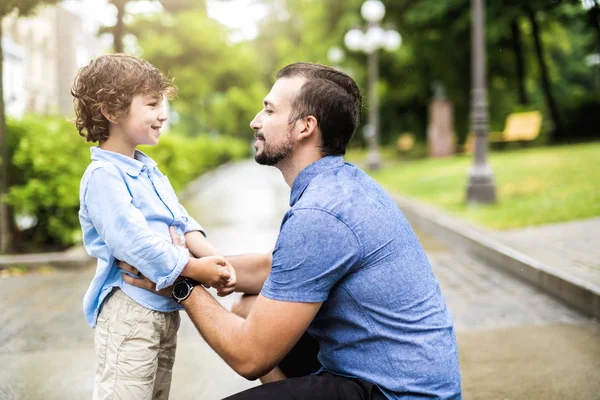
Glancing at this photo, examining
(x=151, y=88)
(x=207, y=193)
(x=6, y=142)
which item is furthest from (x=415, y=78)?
(x=151, y=88)

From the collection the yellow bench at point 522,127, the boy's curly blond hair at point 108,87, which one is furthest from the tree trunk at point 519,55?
the boy's curly blond hair at point 108,87

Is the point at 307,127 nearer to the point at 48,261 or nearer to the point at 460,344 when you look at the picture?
the point at 460,344

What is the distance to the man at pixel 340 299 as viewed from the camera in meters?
2.11

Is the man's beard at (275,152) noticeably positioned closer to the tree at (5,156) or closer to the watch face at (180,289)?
the watch face at (180,289)

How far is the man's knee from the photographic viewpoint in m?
2.99

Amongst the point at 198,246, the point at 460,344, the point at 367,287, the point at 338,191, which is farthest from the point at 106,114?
the point at 460,344

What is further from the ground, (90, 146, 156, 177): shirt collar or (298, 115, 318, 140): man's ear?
(298, 115, 318, 140): man's ear

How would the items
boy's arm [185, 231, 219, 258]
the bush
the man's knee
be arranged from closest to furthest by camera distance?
boy's arm [185, 231, 219, 258], the man's knee, the bush

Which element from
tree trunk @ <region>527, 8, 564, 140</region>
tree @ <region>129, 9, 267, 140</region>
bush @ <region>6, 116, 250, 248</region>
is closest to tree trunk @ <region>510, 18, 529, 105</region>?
tree trunk @ <region>527, 8, 564, 140</region>

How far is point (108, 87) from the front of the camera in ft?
8.13

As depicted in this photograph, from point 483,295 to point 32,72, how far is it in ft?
83.4

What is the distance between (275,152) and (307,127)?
164 millimetres

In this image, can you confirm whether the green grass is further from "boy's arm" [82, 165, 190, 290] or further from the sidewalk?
"boy's arm" [82, 165, 190, 290]

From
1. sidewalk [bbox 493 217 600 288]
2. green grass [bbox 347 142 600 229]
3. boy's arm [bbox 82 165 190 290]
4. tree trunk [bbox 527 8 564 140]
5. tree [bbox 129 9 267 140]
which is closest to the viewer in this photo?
boy's arm [bbox 82 165 190 290]
